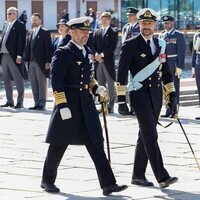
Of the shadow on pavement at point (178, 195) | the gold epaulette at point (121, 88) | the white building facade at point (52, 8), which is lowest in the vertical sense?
the white building facade at point (52, 8)

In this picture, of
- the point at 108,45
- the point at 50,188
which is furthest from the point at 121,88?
the point at 108,45

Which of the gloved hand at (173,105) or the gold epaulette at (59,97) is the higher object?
the gold epaulette at (59,97)

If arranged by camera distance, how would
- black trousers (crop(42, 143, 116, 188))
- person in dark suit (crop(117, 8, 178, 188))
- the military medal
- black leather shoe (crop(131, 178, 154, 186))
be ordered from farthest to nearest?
the military medal, black leather shoe (crop(131, 178, 154, 186)), person in dark suit (crop(117, 8, 178, 188)), black trousers (crop(42, 143, 116, 188))

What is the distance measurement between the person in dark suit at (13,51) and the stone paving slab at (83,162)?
167 centimetres

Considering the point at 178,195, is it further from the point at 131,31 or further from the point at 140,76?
the point at 131,31

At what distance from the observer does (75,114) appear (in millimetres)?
9758

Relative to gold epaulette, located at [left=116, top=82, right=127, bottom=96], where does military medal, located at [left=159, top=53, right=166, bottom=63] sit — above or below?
above

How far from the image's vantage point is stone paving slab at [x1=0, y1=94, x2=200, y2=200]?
9.78 metres

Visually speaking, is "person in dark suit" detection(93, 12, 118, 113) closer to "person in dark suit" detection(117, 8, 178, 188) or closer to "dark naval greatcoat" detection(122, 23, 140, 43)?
"dark naval greatcoat" detection(122, 23, 140, 43)

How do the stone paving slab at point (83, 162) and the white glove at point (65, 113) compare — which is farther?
the stone paving slab at point (83, 162)

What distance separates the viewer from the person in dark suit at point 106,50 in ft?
59.2

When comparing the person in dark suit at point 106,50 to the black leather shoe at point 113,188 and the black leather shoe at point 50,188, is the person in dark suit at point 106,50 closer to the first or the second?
the black leather shoe at point 50,188

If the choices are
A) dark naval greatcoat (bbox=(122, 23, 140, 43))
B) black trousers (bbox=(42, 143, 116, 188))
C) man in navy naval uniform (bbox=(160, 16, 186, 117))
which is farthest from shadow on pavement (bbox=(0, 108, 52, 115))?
black trousers (bbox=(42, 143, 116, 188))

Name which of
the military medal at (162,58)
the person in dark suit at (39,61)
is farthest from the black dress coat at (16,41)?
the military medal at (162,58)
